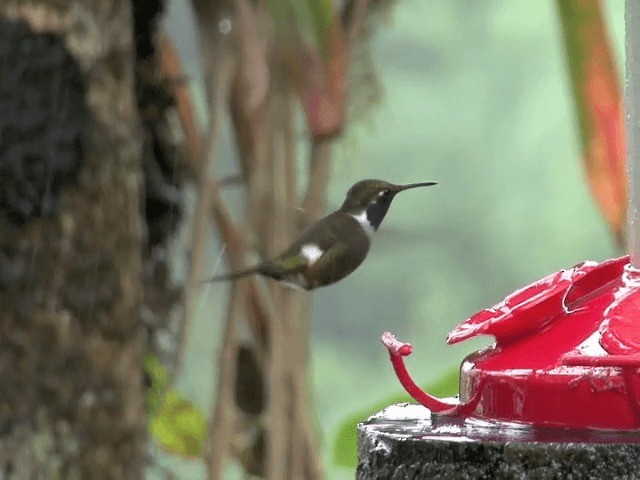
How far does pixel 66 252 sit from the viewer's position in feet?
5.28

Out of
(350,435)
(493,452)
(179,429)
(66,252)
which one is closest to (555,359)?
(493,452)

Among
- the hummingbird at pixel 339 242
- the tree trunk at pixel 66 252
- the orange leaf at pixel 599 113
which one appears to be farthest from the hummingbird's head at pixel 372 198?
the tree trunk at pixel 66 252

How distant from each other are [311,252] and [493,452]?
2.20ft

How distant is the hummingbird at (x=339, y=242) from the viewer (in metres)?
1.23

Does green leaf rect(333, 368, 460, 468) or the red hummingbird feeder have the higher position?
the red hummingbird feeder

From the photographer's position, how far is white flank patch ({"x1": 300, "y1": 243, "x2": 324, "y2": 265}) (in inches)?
50.0

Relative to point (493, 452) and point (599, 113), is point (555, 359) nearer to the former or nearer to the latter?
point (493, 452)

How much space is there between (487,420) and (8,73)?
110 centimetres

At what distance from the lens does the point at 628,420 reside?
0.67 m

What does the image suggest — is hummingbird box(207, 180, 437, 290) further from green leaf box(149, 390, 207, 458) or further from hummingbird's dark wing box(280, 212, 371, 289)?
green leaf box(149, 390, 207, 458)

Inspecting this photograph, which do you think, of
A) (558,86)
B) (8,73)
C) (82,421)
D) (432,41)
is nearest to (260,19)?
(8,73)

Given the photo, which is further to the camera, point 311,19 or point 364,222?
point 311,19

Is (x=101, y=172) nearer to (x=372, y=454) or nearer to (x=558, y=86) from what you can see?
(x=372, y=454)

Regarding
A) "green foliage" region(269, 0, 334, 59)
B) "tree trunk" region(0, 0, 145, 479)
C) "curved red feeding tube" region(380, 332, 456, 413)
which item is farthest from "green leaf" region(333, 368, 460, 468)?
"curved red feeding tube" region(380, 332, 456, 413)
